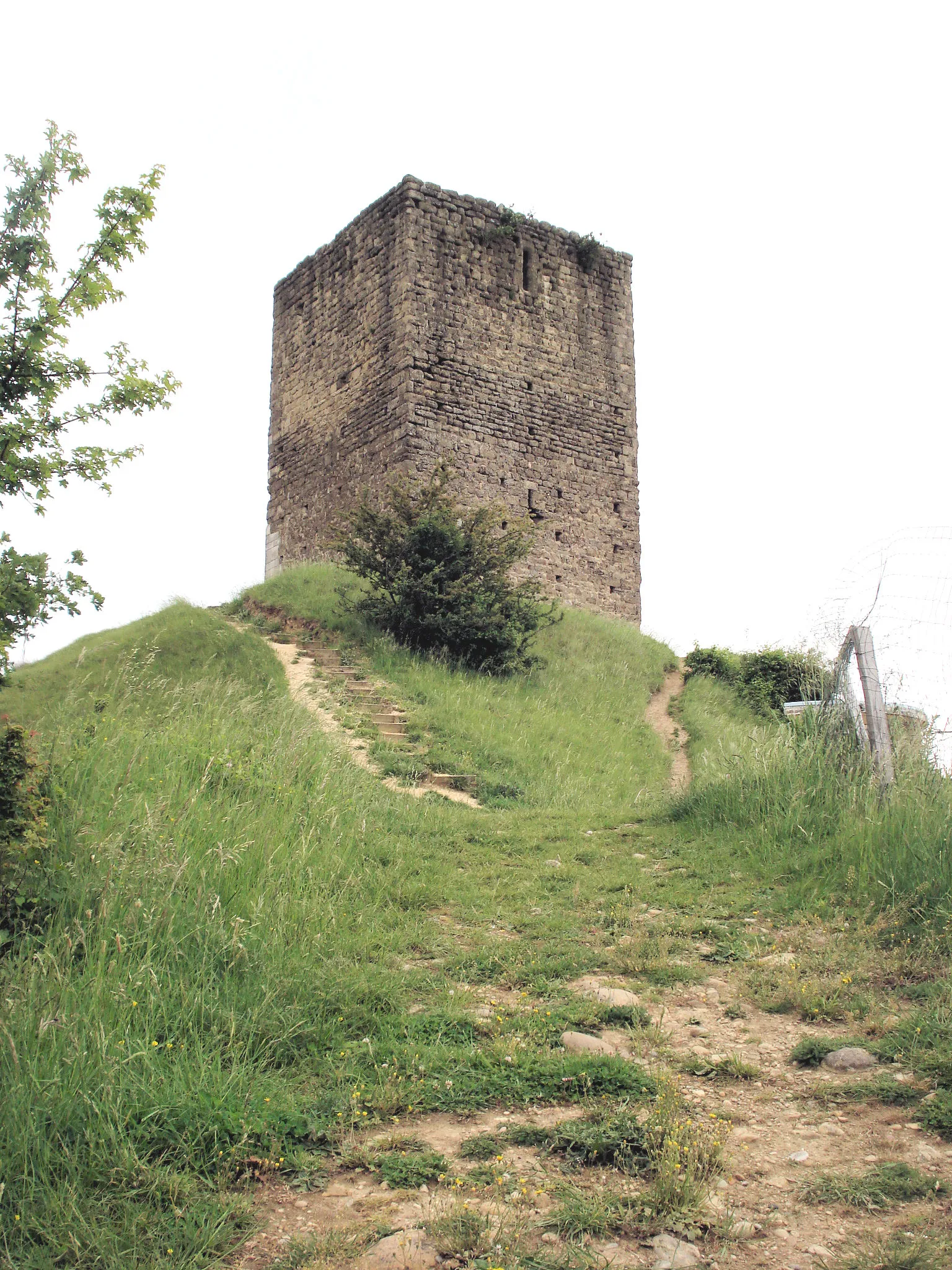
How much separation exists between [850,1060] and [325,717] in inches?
317

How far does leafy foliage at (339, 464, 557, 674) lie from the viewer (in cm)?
1375

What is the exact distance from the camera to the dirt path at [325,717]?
923cm

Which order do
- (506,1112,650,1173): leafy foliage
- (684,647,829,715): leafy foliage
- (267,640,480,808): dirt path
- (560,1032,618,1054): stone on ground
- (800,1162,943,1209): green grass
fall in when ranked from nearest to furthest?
(800,1162,943,1209): green grass
(506,1112,650,1173): leafy foliage
(560,1032,618,1054): stone on ground
(267,640,480,808): dirt path
(684,647,829,715): leafy foliage

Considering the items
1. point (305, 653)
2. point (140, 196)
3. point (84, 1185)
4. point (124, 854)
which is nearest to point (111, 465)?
point (140, 196)

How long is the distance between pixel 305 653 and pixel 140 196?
8.64 metres

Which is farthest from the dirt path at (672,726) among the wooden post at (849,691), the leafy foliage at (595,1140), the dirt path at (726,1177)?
the leafy foliage at (595,1140)

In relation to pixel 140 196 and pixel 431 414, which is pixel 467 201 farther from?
pixel 140 196

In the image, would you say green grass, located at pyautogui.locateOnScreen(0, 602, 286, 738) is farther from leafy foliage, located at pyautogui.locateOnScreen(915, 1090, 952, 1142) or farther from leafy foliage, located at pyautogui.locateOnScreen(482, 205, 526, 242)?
leafy foliage, located at pyautogui.locateOnScreen(482, 205, 526, 242)

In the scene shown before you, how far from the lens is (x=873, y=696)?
20.7 feet

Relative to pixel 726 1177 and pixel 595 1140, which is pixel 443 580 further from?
pixel 726 1177

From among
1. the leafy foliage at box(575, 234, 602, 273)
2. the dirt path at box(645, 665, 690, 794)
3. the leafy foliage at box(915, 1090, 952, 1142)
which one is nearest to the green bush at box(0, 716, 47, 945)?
the leafy foliage at box(915, 1090, 952, 1142)

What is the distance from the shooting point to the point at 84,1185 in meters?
2.77

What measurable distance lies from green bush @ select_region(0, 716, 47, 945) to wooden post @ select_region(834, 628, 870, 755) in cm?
489

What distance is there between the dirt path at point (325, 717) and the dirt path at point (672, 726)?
264 cm
